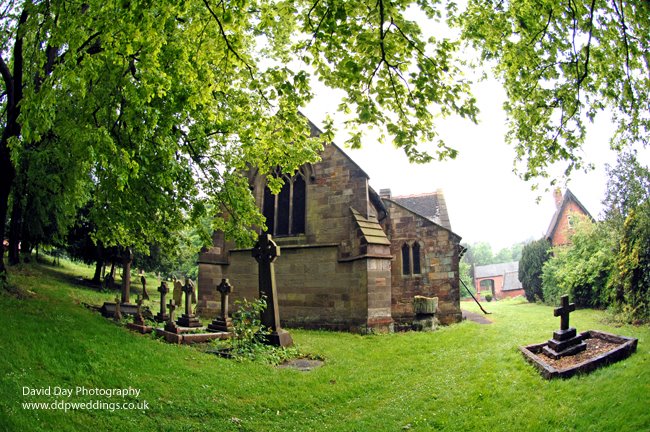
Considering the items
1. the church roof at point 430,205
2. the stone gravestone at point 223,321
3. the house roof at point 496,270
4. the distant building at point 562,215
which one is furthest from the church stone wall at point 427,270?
the house roof at point 496,270

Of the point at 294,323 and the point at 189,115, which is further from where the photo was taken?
the point at 294,323

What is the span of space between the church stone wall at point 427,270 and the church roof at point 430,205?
5.98m

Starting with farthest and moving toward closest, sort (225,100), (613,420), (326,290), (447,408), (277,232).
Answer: (277,232) < (326,290) < (225,100) < (447,408) < (613,420)

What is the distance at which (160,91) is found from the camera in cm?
719

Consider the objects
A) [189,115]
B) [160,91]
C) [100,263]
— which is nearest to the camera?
[160,91]

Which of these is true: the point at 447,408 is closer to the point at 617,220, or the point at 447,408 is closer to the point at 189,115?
the point at 189,115

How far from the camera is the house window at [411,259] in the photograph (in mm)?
17797

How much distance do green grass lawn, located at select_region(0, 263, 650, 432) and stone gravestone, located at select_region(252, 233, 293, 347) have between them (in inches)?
52.1

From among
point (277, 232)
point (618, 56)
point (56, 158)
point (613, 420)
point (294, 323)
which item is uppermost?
point (618, 56)

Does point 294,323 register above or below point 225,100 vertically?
below

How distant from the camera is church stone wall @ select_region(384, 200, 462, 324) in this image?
16.9m

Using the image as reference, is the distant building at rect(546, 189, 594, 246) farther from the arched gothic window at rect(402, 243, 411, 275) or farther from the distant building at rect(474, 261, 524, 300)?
the distant building at rect(474, 261, 524, 300)

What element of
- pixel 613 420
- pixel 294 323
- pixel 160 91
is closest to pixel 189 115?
pixel 160 91

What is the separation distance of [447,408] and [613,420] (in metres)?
2.23
